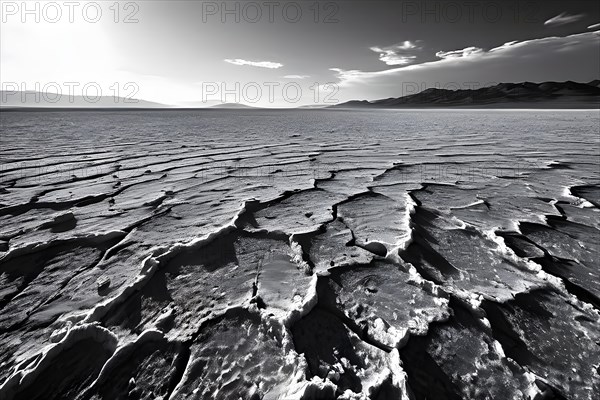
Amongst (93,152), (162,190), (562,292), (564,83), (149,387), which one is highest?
(564,83)

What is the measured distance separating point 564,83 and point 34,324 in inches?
3723

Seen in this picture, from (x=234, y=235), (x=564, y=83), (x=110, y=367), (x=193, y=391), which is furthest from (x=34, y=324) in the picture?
(x=564, y=83)

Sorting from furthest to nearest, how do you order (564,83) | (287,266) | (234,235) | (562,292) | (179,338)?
(564,83) < (234,235) < (287,266) < (562,292) < (179,338)

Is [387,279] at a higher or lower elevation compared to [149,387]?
higher

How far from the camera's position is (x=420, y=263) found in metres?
1.38

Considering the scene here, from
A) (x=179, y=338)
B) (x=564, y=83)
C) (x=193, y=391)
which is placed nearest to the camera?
(x=193, y=391)

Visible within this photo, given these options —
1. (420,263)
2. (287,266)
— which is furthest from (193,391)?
(420,263)

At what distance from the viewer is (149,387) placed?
83 cm

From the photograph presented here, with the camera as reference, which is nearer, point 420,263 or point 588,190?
point 420,263

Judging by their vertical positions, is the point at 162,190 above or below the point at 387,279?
above

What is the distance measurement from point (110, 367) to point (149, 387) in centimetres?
15

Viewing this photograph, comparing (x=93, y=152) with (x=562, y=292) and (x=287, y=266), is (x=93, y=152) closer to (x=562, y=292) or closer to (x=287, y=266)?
(x=287, y=266)

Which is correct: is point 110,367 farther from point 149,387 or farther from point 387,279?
point 387,279

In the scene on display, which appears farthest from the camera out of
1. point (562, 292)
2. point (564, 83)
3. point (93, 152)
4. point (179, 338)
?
point (564, 83)
